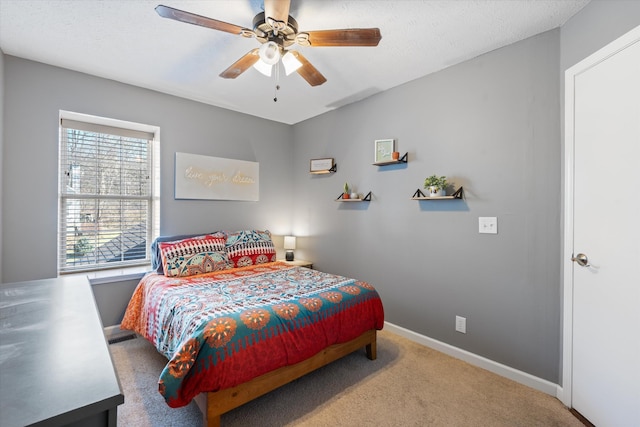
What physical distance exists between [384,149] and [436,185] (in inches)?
28.8

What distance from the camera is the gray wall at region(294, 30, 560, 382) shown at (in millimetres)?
2051

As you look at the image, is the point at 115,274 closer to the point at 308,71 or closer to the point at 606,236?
the point at 308,71

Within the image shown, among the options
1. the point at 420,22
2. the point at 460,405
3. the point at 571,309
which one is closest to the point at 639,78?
the point at 420,22

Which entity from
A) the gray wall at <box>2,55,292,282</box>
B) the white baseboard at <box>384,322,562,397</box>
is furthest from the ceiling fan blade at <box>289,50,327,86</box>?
the white baseboard at <box>384,322,562,397</box>

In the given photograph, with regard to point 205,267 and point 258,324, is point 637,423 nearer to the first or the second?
point 258,324

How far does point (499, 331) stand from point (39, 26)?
408 centimetres

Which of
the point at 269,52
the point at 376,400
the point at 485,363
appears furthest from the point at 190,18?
the point at 485,363

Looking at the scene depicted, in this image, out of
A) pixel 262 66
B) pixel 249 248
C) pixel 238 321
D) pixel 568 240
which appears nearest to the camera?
pixel 238 321

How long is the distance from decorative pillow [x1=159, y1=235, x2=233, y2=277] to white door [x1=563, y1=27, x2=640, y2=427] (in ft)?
9.58

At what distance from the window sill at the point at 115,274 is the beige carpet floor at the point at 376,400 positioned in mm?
708

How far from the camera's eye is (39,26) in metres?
2.01

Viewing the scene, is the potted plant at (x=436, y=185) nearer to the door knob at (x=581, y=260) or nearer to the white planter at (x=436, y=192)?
the white planter at (x=436, y=192)

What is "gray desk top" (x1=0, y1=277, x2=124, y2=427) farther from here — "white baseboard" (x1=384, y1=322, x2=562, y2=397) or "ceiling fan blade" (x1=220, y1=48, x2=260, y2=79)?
"white baseboard" (x1=384, y1=322, x2=562, y2=397)

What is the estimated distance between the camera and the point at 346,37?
1.70m
